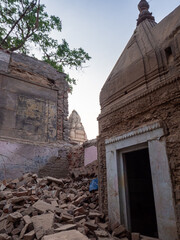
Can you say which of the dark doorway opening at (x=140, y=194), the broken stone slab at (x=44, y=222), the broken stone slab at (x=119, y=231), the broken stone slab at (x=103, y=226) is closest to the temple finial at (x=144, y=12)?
the dark doorway opening at (x=140, y=194)

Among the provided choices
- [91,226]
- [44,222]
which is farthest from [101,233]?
[44,222]

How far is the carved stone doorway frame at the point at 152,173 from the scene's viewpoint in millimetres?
2691

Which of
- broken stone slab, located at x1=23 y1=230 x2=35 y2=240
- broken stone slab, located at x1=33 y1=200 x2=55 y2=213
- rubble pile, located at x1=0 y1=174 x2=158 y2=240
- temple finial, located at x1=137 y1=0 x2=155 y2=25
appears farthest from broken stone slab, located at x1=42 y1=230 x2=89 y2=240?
temple finial, located at x1=137 y1=0 x2=155 y2=25

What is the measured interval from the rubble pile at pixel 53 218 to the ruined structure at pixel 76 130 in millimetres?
17927

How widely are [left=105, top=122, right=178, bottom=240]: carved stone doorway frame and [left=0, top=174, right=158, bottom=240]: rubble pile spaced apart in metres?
0.41

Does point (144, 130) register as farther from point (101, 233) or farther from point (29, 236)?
point (29, 236)

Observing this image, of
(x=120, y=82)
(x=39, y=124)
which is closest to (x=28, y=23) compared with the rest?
(x=39, y=124)

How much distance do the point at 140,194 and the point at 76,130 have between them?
65.4 feet

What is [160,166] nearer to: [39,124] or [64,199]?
[64,199]

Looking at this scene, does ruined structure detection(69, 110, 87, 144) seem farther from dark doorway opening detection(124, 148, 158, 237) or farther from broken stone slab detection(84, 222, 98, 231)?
broken stone slab detection(84, 222, 98, 231)

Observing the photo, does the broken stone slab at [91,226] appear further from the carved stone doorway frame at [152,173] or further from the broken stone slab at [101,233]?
the carved stone doorway frame at [152,173]

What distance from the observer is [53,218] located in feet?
11.1

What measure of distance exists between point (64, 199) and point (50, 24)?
48.8ft

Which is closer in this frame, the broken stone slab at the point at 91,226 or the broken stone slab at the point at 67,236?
the broken stone slab at the point at 67,236
